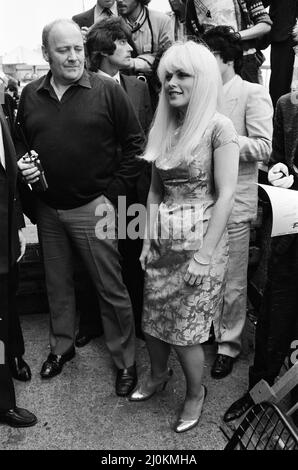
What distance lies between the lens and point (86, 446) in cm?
212

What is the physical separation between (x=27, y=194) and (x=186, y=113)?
1.03m

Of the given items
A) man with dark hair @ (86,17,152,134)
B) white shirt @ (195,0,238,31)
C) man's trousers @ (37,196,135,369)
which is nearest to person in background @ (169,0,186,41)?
white shirt @ (195,0,238,31)

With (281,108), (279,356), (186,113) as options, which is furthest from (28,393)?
(281,108)

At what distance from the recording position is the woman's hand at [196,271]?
1946 mm

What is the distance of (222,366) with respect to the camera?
263cm

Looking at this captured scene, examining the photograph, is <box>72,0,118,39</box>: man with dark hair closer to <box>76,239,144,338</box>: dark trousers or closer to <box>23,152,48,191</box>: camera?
<box>23,152,48,191</box>: camera

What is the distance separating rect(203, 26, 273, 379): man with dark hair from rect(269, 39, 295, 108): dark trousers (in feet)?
4.70

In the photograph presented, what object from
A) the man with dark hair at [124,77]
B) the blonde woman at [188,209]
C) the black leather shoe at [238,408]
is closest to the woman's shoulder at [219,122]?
the blonde woman at [188,209]

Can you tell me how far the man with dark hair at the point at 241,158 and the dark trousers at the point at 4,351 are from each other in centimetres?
113

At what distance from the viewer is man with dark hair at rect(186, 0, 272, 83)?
301cm

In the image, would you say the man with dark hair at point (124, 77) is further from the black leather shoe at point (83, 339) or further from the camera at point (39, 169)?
the camera at point (39, 169)

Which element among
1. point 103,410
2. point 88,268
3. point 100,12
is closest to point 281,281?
point 88,268

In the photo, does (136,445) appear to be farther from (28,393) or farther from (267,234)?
(267,234)
